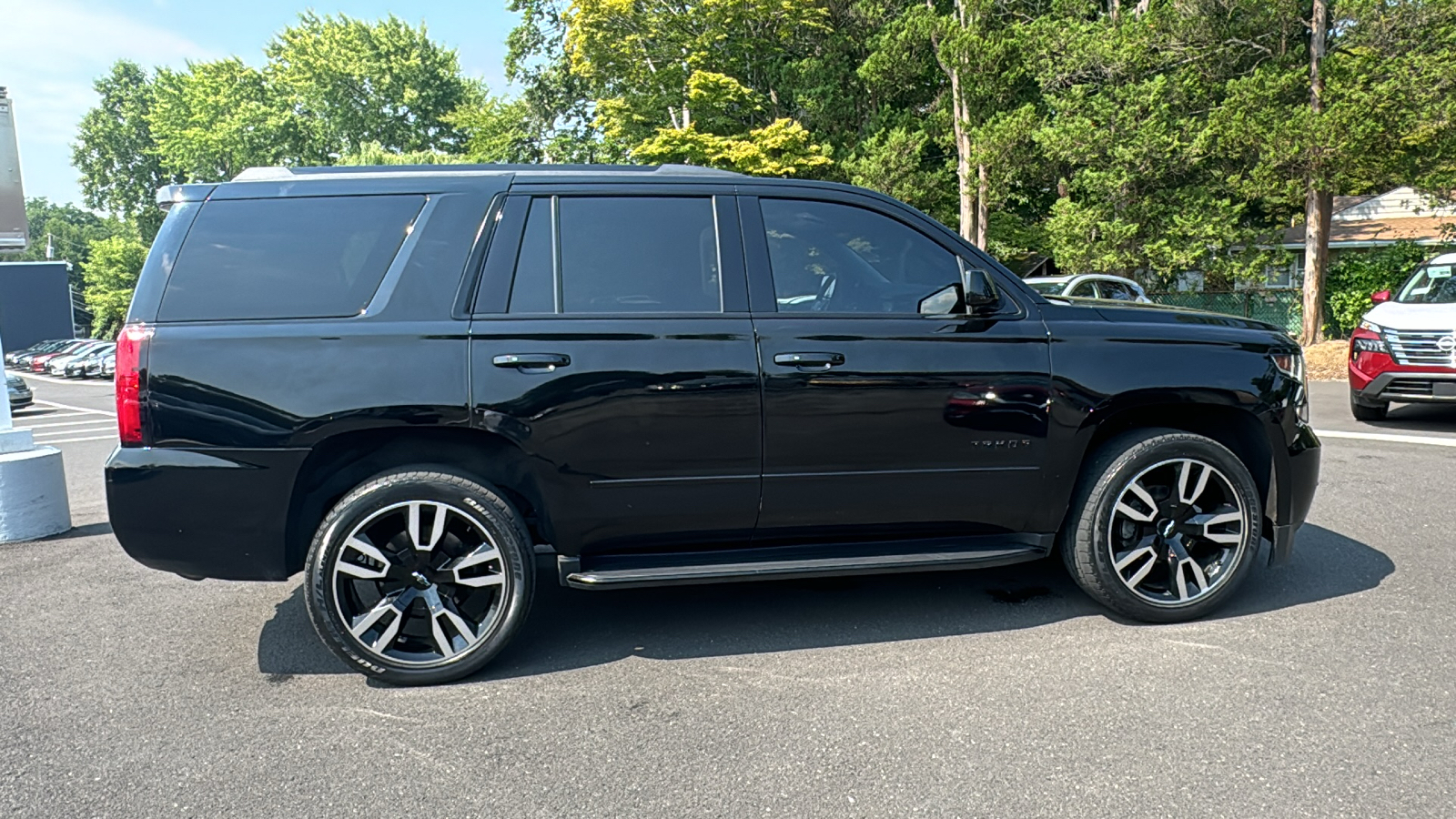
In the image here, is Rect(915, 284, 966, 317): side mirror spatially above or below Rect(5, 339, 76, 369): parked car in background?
above

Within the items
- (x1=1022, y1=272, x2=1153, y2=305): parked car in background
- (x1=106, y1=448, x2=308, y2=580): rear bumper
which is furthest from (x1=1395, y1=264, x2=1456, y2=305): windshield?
(x1=106, y1=448, x2=308, y2=580): rear bumper

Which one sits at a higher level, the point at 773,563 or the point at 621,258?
the point at 621,258

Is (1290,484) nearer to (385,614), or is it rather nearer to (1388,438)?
(385,614)

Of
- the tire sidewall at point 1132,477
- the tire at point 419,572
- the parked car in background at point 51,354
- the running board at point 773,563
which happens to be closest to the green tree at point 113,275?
the parked car in background at point 51,354

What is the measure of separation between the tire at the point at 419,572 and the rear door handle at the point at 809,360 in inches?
47.4

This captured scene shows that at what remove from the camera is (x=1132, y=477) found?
152 inches

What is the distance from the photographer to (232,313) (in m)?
3.44

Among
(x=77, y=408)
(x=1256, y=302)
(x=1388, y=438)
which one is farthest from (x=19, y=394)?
(x=1256, y=302)

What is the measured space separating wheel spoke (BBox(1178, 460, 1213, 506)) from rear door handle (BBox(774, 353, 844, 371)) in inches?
61.1

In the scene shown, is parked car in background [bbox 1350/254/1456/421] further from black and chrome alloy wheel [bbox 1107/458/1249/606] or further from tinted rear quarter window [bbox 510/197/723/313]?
tinted rear quarter window [bbox 510/197/723/313]

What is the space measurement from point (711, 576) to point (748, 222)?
1.44 m

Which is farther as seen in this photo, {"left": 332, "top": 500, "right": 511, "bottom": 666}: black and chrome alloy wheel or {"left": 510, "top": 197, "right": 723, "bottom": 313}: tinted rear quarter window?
{"left": 510, "top": 197, "right": 723, "bottom": 313}: tinted rear quarter window

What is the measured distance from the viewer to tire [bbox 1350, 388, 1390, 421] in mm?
9570

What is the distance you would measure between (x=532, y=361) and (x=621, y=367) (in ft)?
1.09
